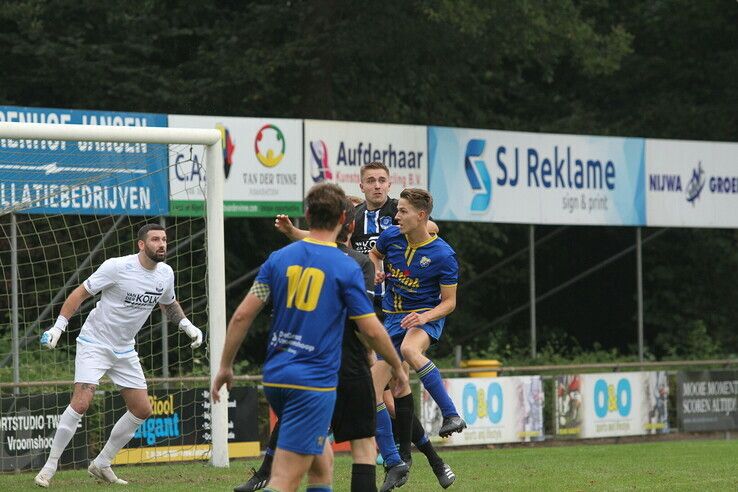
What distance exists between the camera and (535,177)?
67.0 feet

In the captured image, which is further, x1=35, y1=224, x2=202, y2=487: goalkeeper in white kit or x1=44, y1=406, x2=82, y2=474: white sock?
x1=44, y1=406, x2=82, y2=474: white sock

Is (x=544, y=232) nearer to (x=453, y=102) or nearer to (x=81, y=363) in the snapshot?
(x=453, y=102)

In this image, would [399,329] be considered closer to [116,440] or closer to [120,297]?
[120,297]

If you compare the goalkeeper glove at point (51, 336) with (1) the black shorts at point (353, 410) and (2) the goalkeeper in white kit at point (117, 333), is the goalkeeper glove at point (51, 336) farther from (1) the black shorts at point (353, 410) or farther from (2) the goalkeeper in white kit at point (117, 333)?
(1) the black shorts at point (353, 410)

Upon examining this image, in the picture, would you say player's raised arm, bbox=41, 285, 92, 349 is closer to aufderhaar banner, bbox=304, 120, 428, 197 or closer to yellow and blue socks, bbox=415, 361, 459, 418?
yellow and blue socks, bbox=415, 361, 459, 418

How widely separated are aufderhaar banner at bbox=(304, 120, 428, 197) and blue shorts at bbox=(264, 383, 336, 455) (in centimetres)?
1086

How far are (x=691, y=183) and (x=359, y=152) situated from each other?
6.31 metres

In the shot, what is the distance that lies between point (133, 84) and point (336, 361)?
16.9m

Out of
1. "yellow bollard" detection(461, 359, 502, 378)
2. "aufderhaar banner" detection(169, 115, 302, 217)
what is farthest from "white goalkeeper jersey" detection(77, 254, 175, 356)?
"yellow bollard" detection(461, 359, 502, 378)

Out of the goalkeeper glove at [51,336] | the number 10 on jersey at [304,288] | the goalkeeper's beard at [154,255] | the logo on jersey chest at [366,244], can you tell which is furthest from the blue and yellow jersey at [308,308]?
the goalkeeper's beard at [154,255]

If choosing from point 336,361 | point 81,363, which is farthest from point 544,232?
point 336,361

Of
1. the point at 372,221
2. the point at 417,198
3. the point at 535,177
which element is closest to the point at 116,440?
the point at 372,221

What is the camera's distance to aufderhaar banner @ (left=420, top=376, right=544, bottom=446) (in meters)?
18.0

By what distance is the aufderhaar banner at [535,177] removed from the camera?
63.9 feet
